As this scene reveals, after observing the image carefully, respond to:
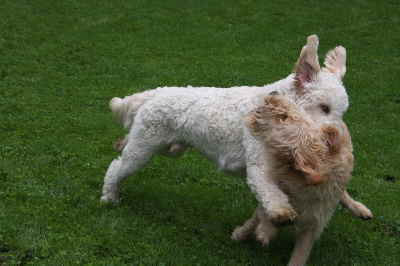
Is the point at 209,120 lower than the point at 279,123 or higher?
lower

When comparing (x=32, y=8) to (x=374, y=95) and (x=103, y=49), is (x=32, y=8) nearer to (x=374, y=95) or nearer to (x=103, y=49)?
(x=103, y=49)

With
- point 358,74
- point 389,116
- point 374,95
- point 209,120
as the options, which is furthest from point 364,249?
point 358,74

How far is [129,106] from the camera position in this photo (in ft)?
20.6

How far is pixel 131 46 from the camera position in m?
13.1

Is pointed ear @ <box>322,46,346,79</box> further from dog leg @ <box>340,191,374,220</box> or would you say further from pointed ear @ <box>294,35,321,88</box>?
dog leg @ <box>340,191,374,220</box>

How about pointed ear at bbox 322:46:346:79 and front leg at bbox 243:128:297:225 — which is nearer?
front leg at bbox 243:128:297:225

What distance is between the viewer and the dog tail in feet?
20.1

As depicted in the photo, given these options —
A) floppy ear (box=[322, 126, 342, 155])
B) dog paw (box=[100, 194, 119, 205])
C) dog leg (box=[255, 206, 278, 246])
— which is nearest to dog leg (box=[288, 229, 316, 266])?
dog leg (box=[255, 206, 278, 246])

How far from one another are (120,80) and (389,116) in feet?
14.8

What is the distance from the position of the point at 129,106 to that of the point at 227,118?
1324 millimetres

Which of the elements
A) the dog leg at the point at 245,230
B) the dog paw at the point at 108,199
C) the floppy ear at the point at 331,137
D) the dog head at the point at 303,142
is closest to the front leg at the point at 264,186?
the dog head at the point at 303,142

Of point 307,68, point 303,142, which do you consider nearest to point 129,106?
point 307,68

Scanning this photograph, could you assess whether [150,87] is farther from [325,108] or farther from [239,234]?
[325,108]

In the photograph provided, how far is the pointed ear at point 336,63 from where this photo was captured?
5.56 m
